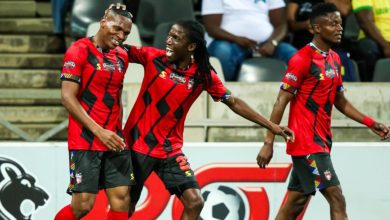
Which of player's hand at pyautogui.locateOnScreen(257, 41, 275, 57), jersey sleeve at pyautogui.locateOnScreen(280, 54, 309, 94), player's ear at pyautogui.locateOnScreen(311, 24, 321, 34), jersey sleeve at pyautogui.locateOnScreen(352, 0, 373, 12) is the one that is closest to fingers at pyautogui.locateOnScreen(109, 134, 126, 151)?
jersey sleeve at pyautogui.locateOnScreen(280, 54, 309, 94)

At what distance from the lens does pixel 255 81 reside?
1127 centimetres

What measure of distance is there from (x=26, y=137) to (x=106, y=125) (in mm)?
1800

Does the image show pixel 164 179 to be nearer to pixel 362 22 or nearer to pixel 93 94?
pixel 93 94

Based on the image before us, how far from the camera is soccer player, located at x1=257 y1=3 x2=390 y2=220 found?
8.86 m

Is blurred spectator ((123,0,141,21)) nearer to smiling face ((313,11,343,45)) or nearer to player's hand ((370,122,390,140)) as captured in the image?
smiling face ((313,11,343,45))

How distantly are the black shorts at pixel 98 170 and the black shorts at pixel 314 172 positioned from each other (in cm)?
136

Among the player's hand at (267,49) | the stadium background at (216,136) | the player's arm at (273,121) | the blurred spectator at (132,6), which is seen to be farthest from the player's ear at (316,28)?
the blurred spectator at (132,6)

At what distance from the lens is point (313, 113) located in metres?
8.94

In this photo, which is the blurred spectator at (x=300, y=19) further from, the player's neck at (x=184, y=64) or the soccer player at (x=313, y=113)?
the player's neck at (x=184, y=64)

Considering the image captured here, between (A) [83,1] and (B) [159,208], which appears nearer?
(B) [159,208]

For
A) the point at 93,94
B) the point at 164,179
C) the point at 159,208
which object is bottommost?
the point at 159,208

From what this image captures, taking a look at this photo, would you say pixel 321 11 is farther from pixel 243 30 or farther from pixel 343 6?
pixel 343 6

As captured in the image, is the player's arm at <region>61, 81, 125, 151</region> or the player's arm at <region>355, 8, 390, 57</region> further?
the player's arm at <region>355, 8, 390, 57</region>

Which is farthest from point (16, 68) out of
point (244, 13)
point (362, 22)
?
point (362, 22)
